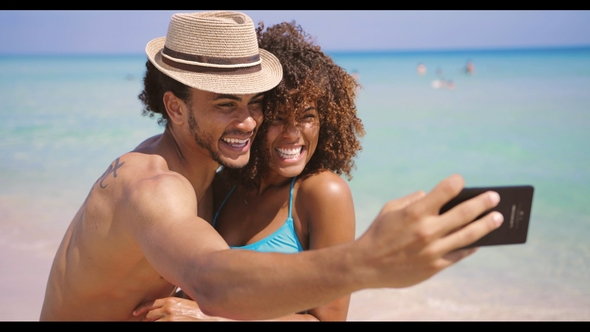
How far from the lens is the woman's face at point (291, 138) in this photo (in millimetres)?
3066

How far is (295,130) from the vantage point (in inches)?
121

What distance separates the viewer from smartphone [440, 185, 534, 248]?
5.35ft

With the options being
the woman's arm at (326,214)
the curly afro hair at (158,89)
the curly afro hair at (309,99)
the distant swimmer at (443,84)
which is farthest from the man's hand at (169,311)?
the distant swimmer at (443,84)

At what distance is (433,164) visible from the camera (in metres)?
11.3

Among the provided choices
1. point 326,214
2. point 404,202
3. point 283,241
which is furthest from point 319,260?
point 283,241

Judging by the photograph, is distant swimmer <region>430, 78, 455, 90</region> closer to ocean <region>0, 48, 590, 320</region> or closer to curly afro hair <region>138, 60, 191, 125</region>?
ocean <region>0, 48, 590, 320</region>

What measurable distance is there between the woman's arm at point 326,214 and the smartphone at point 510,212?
122 cm

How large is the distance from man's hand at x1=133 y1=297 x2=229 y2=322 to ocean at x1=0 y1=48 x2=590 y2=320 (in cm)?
305

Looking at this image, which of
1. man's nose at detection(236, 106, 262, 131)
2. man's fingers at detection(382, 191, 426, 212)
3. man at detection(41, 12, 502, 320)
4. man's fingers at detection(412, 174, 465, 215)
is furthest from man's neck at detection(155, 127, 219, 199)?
man's fingers at detection(412, 174, 465, 215)

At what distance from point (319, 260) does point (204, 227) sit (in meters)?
0.52

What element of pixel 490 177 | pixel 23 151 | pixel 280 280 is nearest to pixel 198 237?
pixel 280 280

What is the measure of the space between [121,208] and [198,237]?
684 millimetres

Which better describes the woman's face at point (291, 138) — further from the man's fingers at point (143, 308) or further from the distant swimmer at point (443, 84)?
the distant swimmer at point (443, 84)

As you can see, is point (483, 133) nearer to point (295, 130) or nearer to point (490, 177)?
point (490, 177)
